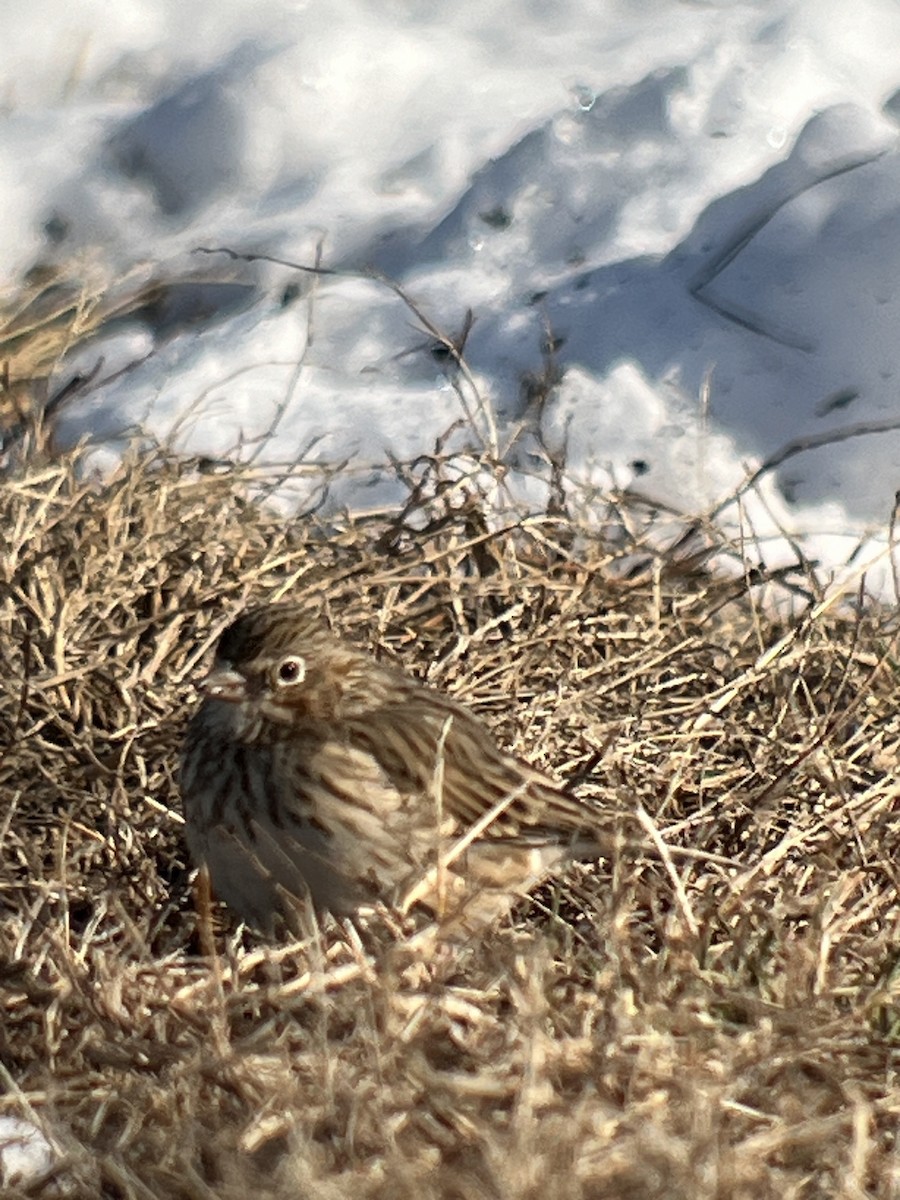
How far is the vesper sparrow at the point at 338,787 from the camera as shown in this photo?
418cm

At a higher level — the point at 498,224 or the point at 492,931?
the point at 492,931

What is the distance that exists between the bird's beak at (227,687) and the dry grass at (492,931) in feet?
0.91

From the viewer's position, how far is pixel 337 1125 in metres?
2.99

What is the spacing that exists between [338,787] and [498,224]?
4.51 m

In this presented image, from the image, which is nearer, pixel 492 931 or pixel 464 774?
pixel 492 931

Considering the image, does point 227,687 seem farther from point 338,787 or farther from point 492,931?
point 492,931

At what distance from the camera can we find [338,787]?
171 inches

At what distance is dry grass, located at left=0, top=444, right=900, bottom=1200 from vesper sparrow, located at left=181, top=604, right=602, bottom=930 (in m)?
0.14

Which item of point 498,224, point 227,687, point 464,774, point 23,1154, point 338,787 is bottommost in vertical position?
point 498,224

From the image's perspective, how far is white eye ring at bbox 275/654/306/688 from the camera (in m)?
4.53

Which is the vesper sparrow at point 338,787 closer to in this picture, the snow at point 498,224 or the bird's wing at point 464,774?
the bird's wing at point 464,774

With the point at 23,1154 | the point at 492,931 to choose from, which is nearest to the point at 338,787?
the point at 492,931

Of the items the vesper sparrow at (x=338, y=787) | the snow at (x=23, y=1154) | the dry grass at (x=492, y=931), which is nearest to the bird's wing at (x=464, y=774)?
the vesper sparrow at (x=338, y=787)

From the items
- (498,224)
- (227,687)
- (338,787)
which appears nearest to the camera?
(338,787)
